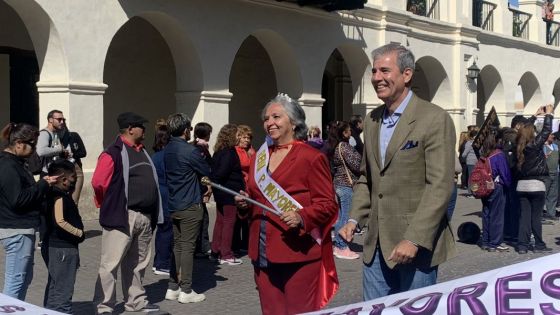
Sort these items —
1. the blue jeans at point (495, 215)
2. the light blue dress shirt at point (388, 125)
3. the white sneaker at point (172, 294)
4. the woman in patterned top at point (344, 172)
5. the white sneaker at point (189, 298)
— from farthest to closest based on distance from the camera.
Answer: the blue jeans at point (495, 215), the woman in patterned top at point (344, 172), the white sneaker at point (172, 294), the white sneaker at point (189, 298), the light blue dress shirt at point (388, 125)

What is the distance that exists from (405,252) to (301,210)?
0.86 m

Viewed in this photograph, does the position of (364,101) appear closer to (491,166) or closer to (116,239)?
(491,166)

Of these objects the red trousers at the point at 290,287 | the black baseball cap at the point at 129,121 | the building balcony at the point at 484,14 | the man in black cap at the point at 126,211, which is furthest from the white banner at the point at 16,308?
the building balcony at the point at 484,14

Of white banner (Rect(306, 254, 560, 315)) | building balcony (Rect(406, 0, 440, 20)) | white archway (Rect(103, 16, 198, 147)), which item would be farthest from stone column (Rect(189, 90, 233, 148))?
white banner (Rect(306, 254, 560, 315))

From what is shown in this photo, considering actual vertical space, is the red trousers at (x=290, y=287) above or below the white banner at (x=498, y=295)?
below

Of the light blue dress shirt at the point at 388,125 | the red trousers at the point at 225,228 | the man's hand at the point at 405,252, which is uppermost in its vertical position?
the light blue dress shirt at the point at 388,125

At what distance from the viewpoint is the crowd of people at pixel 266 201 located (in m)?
4.57

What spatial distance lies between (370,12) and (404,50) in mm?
16867

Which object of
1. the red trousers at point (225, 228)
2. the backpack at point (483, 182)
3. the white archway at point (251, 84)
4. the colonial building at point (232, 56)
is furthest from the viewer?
the white archway at point (251, 84)

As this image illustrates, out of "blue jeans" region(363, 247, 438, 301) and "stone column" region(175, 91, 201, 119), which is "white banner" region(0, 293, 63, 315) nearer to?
"blue jeans" region(363, 247, 438, 301)

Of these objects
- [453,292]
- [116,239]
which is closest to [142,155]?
[116,239]

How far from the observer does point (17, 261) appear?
6.56 m

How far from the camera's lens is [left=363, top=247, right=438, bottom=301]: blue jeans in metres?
4.58

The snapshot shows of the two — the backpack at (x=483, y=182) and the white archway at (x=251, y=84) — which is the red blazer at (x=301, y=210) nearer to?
the backpack at (x=483, y=182)
